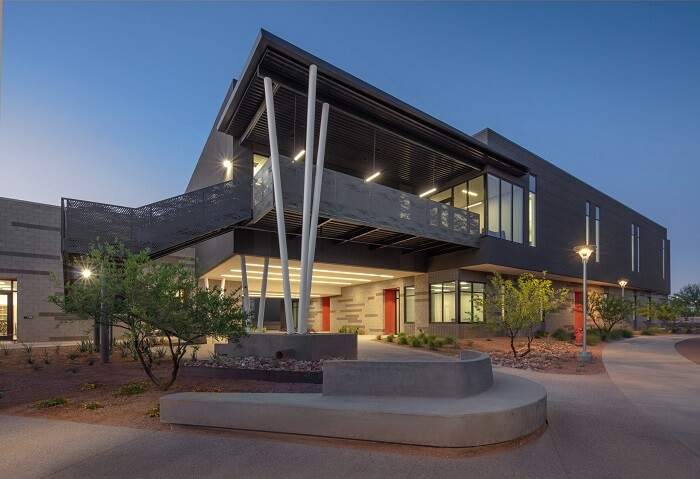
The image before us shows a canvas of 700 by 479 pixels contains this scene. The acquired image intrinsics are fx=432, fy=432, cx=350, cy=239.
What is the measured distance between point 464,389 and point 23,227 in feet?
84.4

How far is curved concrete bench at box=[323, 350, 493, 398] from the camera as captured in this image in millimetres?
6676

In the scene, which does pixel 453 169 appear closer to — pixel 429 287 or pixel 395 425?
pixel 429 287

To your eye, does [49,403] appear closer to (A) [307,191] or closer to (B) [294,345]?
(B) [294,345]

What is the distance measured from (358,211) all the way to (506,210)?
11.7 meters

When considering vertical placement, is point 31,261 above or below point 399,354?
above

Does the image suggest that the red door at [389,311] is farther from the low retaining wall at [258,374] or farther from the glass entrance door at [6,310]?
the glass entrance door at [6,310]

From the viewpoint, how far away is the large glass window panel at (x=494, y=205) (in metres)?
24.5

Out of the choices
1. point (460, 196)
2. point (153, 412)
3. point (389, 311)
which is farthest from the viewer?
point (389, 311)

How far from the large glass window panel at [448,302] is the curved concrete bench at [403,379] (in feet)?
61.5

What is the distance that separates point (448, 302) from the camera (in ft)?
84.5

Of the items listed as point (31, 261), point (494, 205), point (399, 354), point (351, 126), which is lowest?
point (399, 354)

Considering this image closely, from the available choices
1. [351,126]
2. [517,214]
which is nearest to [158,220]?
[351,126]

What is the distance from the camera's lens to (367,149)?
2100 cm

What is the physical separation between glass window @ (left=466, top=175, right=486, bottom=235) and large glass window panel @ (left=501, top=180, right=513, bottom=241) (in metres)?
1.56
